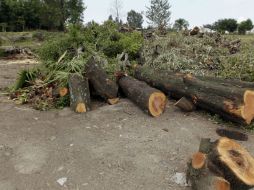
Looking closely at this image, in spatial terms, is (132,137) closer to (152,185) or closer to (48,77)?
(152,185)

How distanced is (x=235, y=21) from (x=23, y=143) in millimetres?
24812

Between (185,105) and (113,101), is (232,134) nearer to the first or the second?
(185,105)

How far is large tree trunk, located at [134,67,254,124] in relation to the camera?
4.34 metres

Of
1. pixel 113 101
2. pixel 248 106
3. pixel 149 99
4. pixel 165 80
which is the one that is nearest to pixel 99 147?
pixel 149 99

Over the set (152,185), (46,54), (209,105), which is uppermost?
(46,54)

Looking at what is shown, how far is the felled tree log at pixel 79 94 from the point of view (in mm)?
Answer: 5270

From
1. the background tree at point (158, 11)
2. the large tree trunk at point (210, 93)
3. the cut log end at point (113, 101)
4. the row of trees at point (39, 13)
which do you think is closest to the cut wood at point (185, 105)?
the large tree trunk at point (210, 93)

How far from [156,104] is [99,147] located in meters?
1.24

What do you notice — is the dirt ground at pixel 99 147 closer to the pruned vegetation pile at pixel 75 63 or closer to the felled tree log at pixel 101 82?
the felled tree log at pixel 101 82

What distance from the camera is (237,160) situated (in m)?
2.98

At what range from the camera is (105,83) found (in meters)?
5.59

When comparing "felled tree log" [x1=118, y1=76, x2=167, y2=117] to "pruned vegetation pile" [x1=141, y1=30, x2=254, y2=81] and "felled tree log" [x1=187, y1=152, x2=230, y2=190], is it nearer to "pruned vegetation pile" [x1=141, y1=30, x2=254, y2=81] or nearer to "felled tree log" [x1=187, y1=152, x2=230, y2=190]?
"pruned vegetation pile" [x1=141, y1=30, x2=254, y2=81]

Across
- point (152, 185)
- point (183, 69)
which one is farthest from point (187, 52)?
point (152, 185)

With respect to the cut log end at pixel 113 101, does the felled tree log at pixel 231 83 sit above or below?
above
